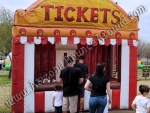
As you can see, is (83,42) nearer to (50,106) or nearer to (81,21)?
(81,21)

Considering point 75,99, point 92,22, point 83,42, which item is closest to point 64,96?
point 75,99

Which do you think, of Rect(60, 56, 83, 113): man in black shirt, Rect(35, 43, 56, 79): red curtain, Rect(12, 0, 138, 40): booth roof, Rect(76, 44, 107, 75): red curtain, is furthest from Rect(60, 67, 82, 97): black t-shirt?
Rect(76, 44, 107, 75): red curtain

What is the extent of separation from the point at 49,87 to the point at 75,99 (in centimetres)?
151

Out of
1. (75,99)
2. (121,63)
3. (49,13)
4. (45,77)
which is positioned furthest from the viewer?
(45,77)

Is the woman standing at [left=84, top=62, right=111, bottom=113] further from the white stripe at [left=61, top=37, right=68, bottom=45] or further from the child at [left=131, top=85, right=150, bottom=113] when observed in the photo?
the white stripe at [left=61, top=37, right=68, bottom=45]

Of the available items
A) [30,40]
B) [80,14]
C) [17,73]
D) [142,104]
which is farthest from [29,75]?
[142,104]

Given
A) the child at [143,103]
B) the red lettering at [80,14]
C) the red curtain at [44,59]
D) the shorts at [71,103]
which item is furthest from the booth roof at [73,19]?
the child at [143,103]

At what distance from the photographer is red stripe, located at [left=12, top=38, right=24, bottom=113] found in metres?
6.77

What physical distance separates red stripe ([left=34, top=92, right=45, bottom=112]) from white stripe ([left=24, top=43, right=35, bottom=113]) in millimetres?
101

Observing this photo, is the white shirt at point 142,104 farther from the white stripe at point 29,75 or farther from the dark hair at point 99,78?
the white stripe at point 29,75

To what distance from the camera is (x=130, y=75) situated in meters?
7.53

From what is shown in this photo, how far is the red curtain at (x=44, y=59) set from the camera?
8344 millimetres

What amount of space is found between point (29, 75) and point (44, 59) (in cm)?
164

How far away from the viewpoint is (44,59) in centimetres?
848
